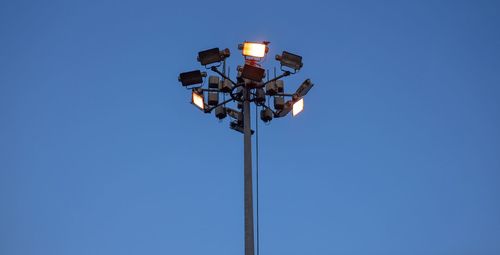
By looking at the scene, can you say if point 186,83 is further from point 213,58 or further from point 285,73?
point 285,73

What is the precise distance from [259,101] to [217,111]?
2.95ft

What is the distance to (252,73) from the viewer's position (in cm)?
1096

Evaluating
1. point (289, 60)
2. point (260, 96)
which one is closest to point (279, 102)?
point (260, 96)

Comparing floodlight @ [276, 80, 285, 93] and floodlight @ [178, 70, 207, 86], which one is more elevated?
floodlight @ [178, 70, 207, 86]

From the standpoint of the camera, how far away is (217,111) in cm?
1165

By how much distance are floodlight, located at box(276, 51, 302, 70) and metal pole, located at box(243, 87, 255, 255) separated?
1.00 meters

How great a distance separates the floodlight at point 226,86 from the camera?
1124 cm

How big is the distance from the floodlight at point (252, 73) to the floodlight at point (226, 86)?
446 mm

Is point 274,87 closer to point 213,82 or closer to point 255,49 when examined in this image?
point 255,49

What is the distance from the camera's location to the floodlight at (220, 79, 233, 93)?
11.2 metres

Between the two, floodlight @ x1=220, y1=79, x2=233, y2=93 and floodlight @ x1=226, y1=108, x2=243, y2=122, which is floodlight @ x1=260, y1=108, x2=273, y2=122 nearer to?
floodlight @ x1=226, y1=108, x2=243, y2=122

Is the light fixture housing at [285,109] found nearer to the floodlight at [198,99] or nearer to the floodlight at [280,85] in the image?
the floodlight at [280,85]

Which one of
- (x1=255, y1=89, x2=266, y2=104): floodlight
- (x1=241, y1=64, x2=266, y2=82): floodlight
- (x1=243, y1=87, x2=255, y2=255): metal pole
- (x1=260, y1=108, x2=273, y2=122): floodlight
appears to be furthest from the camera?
(x1=260, y1=108, x2=273, y2=122): floodlight

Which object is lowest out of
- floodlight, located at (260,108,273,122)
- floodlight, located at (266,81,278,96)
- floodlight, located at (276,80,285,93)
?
floodlight, located at (260,108,273,122)
